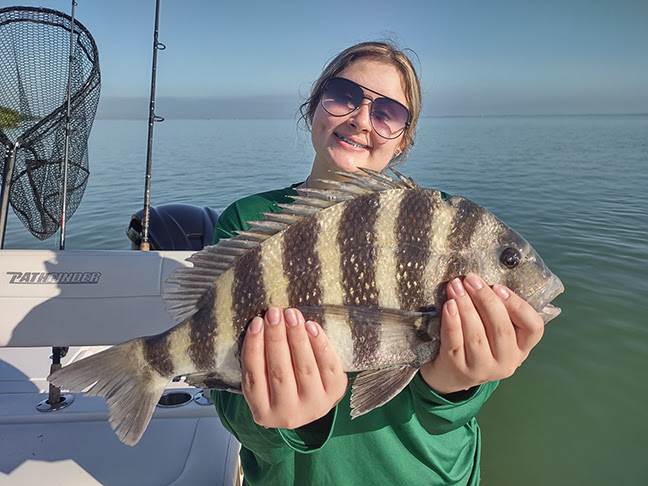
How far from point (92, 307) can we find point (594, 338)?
5.91 meters

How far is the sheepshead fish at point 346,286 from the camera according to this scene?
1.43 metres

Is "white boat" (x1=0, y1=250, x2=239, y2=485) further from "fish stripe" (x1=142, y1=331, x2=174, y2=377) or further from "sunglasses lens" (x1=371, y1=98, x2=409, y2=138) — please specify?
"sunglasses lens" (x1=371, y1=98, x2=409, y2=138)

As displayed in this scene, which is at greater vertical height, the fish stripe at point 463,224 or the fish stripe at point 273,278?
the fish stripe at point 463,224

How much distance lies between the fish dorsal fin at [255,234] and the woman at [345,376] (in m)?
0.11

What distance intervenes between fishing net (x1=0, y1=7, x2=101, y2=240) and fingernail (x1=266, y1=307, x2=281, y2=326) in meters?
2.97

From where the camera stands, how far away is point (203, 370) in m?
1.49

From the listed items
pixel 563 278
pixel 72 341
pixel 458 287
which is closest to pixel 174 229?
pixel 72 341

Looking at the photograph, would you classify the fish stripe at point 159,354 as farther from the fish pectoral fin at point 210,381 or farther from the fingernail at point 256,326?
the fingernail at point 256,326

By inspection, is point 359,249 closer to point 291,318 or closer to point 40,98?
point 291,318

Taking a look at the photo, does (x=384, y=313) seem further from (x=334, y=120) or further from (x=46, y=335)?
(x=46, y=335)

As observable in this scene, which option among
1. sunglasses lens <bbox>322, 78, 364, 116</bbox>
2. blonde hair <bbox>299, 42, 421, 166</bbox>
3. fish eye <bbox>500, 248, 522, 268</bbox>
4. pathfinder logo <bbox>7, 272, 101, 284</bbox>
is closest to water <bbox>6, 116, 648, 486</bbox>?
blonde hair <bbox>299, 42, 421, 166</bbox>

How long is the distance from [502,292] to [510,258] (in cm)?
13

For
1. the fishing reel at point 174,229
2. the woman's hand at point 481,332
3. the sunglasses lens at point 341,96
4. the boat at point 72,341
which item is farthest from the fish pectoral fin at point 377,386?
the fishing reel at point 174,229

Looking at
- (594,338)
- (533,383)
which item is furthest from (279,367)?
(594,338)
